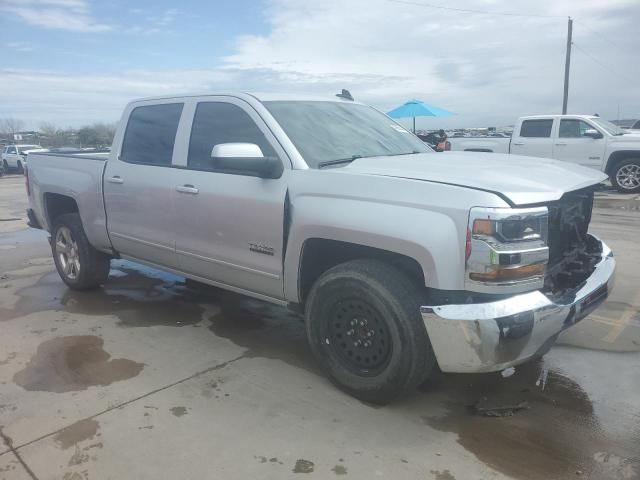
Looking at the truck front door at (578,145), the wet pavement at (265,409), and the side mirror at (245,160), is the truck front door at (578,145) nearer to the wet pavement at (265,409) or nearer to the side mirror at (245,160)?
the wet pavement at (265,409)

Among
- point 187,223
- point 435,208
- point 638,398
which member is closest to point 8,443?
point 187,223

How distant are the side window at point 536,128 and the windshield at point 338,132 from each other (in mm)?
10485

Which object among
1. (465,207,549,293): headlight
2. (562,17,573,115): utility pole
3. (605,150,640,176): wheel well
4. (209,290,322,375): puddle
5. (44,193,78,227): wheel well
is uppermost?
(562,17,573,115): utility pole

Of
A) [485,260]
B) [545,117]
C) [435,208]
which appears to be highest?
[545,117]

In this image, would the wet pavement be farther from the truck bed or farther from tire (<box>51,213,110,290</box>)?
the truck bed

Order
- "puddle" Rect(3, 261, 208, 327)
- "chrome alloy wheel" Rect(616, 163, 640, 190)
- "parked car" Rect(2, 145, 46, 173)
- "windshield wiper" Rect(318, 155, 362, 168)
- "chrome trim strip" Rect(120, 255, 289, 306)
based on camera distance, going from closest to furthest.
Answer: "windshield wiper" Rect(318, 155, 362, 168) → "chrome trim strip" Rect(120, 255, 289, 306) → "puddle" Rect(3, 261, 208, 327) → "chrome alloy wheel" Rect(616, 163, 640, 190) → "parked car" Rect(2, 145, 46, 173)

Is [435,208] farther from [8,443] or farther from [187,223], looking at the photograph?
[8,443]

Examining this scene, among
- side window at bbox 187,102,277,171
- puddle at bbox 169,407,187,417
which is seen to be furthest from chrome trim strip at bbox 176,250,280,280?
puddle at bbox 169,407,187,417

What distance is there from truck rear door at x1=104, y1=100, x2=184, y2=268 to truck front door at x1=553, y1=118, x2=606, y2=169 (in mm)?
11360

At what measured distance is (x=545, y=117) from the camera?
13.8 m

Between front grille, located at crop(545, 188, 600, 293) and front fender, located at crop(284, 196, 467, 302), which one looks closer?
front fender, located at crop(284, 196, 467, 302)

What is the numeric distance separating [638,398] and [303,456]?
2.12 meters

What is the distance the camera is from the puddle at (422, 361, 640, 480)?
8.95 feet

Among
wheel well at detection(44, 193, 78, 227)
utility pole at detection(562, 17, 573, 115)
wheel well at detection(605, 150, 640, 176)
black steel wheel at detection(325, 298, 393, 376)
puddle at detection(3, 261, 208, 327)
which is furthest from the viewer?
utility pole at detection(562, 17, 573, 115)
